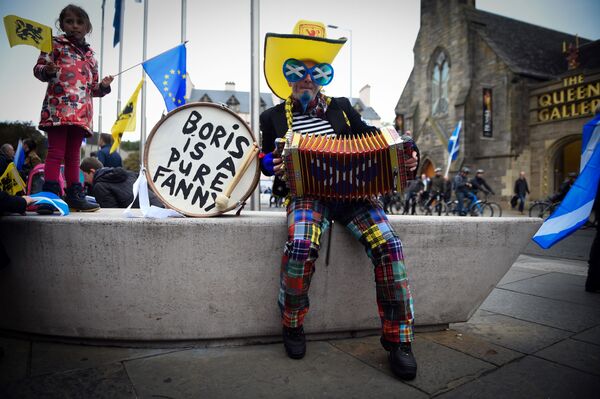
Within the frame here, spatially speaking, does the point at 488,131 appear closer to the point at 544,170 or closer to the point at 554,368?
the point at 544,170

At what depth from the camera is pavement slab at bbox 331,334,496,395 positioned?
6.23 ft

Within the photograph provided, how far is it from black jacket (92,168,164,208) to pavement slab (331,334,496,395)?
3.03m

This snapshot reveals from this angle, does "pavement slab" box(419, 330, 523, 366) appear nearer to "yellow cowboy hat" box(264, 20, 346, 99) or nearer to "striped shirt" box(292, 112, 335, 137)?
"striped shirt" box(292, 112, 335, 137)

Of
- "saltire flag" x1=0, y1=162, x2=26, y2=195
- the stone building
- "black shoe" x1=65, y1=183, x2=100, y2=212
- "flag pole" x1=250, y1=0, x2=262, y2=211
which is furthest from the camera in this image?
the stone building

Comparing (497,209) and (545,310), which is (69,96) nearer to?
(545,310)

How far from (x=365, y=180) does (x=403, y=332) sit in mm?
914

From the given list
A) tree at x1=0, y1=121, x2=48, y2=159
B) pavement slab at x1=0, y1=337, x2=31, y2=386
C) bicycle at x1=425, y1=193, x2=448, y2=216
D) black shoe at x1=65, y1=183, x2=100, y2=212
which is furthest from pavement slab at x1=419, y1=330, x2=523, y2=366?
tree at x1=0, y1=121, x2=48, y2=159

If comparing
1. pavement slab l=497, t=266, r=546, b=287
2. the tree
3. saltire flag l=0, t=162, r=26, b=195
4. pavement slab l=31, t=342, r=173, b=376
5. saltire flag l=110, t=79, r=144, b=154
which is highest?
the tree

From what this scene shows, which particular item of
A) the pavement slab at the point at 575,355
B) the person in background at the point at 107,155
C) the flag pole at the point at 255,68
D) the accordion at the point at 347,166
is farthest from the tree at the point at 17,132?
the pavement slab at the point at 575,355

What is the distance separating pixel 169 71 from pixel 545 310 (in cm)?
562

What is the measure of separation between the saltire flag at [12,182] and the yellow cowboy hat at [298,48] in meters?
2.41

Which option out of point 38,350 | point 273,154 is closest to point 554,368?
point 273,154

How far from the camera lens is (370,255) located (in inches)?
86.4

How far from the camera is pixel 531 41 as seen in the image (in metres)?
26.3
